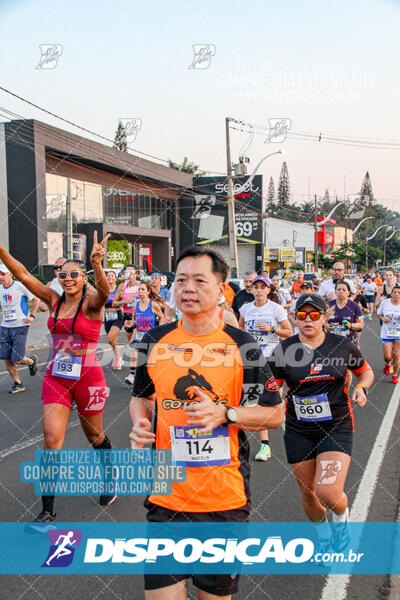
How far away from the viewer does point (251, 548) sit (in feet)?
12.2

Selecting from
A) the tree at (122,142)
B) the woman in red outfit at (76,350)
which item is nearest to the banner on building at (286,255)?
the tree at (122,142)

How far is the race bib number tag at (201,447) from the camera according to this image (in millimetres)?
2412

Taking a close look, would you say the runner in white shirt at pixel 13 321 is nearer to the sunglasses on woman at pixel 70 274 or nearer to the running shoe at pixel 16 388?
the running shoe at pixel 16 388

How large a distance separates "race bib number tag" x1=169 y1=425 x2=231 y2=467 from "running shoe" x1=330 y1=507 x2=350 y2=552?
1605 millimetres

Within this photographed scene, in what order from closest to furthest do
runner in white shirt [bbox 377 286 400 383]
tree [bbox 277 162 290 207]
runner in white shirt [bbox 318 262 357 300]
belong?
runner in white shirt [bbox 318 262 357 300] < runner in white shirt [bbox 377 286 400 383] < tree [bbox 277 162 290 207]

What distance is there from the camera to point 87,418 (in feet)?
14.7

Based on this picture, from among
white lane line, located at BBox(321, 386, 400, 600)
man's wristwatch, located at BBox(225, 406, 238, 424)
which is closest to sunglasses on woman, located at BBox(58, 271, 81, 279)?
man's wristwatch, located at BBox(225, 406, 238, 424)

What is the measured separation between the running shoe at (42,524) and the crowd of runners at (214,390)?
0.01 metres

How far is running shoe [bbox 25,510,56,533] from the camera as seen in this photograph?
3.91 m

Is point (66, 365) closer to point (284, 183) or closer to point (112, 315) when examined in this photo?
point (112, 315)

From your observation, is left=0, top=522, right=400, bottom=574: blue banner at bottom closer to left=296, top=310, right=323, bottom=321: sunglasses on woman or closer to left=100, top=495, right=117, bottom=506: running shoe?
left=100, top=495, right=117, bottom=506: running shoe

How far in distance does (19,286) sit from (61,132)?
24.1m

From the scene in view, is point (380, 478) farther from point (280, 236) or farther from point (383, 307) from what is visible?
point (280, 236)

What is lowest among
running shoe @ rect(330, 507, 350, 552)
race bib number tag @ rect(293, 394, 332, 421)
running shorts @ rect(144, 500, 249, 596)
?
running shoe @ rect(330, 507, 350, 552)
